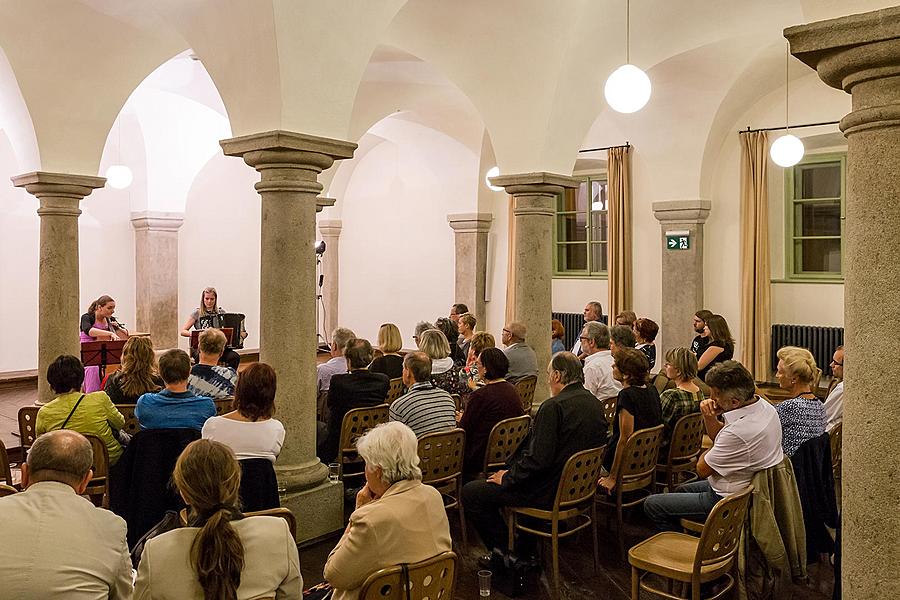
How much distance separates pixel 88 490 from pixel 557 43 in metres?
5.05

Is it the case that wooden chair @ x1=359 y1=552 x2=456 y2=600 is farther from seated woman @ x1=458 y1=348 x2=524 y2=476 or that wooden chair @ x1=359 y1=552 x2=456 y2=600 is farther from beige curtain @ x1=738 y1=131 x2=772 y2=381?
beige curtain @ x1=738 y1=131 x2=772 y2=381

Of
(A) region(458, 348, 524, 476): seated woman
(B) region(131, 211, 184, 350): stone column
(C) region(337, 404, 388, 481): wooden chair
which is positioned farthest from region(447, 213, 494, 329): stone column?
(A) region(458, 348, 524, 476): seated woman

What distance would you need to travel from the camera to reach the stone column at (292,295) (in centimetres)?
493

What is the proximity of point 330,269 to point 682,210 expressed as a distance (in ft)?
24.4

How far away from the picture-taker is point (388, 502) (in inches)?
108

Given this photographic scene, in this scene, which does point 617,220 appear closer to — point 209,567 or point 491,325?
point 491,325

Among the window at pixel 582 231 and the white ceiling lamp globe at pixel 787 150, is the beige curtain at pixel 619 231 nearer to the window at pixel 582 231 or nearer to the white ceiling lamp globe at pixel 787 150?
the window at pixel 582 231

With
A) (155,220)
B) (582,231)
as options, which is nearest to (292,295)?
(582,231)

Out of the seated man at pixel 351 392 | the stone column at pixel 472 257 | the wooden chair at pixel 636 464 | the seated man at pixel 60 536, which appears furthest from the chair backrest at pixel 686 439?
the stone column at pixel 472 257

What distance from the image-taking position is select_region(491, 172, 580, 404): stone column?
7484 mm

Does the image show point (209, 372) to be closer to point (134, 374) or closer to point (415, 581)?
point (134, 374)

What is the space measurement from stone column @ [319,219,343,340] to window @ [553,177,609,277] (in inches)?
190

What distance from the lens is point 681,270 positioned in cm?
1104

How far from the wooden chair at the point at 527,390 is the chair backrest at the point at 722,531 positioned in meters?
3.18
